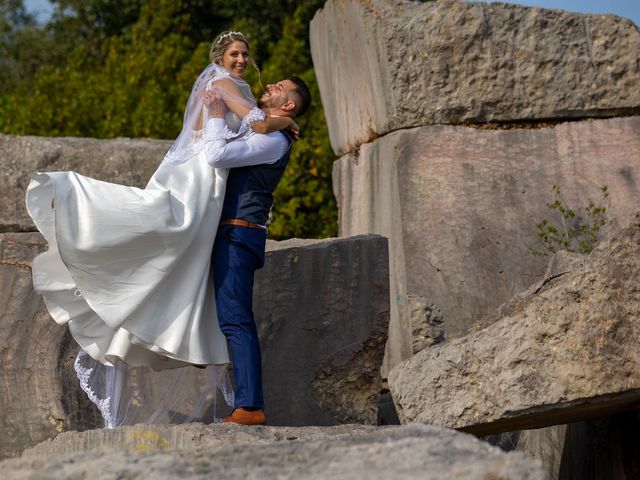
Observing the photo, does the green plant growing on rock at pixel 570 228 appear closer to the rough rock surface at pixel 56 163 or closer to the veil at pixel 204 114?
the rough rock surface at pixel 56 163

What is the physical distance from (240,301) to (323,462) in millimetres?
1830

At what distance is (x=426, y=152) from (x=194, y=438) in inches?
127

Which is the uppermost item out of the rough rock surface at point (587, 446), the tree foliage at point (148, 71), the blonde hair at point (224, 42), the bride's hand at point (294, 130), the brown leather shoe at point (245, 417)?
the tree foliage at point (148, 71)

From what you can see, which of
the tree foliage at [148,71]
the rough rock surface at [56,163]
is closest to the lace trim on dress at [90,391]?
the rough rock surface at [56,163]

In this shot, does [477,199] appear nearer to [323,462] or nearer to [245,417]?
[245,417]

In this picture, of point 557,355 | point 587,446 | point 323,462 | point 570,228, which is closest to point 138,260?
point 557,355

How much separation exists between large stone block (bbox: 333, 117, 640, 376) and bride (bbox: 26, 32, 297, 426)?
1.94 meters

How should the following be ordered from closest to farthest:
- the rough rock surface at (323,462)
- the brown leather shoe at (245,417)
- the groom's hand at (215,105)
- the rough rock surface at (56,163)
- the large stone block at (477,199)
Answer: the rough rock surface at (323,462) < the brown leather shoe at (245,417) < the groom's hand at (215,105) < the large stone block at (477,199) < the rough rock surface at (56,163)

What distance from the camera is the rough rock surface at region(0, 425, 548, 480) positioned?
276 cm

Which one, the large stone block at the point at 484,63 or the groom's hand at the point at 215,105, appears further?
the large stone block at the point at 484,63

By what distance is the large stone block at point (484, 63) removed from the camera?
6891 millimetres

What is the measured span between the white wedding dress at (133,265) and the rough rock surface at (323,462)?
158 centimetres

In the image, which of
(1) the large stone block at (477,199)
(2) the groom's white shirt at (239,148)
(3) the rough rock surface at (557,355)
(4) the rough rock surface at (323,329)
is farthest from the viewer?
(1) the large stone block at (477,199)

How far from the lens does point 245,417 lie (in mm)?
4625
